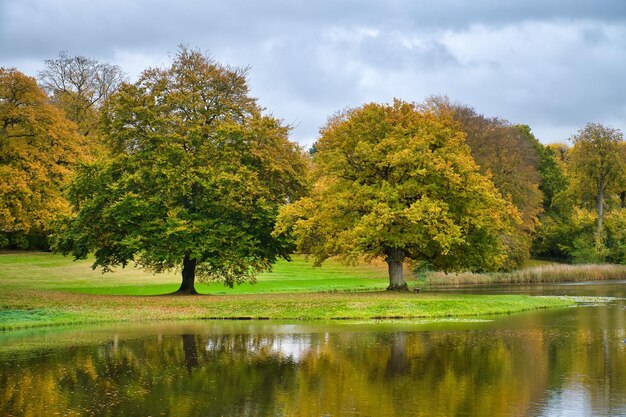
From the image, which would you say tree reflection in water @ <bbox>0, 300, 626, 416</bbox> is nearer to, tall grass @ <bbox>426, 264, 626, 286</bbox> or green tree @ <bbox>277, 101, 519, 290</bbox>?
green tree @ <bbox>277, 101, 519, 290</bbox>

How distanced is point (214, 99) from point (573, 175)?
52.5 m

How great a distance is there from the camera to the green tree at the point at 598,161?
81.3 meters

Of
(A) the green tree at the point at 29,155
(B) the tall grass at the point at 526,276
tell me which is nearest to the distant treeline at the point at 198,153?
(A) the green tree at the point at 29,155

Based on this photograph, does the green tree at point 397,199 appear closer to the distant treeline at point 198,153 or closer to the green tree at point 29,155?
the distant treeline at point 198,153

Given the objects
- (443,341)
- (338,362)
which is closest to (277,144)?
(443,341)

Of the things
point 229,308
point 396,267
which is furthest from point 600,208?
point 229,308

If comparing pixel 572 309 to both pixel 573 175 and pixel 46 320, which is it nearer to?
pixel 46 320

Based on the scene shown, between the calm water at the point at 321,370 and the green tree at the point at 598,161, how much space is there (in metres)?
55.1

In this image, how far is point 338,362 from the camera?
2083 cm

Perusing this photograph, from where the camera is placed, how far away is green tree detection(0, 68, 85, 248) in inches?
2035

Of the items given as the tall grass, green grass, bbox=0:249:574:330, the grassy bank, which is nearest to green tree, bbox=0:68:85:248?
green grass, bbox=0:249:574:330

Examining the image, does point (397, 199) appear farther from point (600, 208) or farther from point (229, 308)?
point (600, 208)

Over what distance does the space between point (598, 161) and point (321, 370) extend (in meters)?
69.9

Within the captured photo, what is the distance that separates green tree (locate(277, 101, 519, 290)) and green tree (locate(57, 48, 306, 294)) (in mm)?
2808
